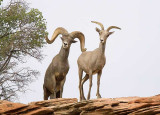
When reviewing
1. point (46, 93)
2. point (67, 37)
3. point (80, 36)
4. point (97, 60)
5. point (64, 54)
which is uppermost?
point (80, 36)

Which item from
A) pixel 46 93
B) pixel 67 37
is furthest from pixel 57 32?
pixel 46 93

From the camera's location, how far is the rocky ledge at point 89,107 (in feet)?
41.6

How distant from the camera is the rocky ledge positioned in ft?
41.6

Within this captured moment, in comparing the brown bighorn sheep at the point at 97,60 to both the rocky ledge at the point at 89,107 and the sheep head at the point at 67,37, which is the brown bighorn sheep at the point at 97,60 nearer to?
the sheep head at the point at 67,37

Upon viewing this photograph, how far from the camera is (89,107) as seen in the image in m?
13.2

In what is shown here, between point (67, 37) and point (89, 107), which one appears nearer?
point (89, 107)

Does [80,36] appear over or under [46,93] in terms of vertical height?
over

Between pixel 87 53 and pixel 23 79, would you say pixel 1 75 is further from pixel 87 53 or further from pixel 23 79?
pixel 87 53

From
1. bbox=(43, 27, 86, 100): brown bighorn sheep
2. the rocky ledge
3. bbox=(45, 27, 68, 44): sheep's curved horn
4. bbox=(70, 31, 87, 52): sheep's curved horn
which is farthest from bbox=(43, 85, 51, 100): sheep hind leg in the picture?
the rocky ledge

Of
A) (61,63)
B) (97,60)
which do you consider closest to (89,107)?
(97,60)

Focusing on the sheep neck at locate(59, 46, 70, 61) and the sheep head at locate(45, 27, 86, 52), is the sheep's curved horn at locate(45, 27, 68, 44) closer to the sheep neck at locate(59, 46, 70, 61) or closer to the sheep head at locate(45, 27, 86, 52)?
the sheep head at locate(45, 27, 86, 52)

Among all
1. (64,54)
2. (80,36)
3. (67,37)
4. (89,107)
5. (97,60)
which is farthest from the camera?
(80,36)

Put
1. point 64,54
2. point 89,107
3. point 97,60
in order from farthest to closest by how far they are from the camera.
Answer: point 64,54 → point 97,60 → point 89,107

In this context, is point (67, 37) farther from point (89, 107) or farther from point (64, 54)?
point (89, 107)
